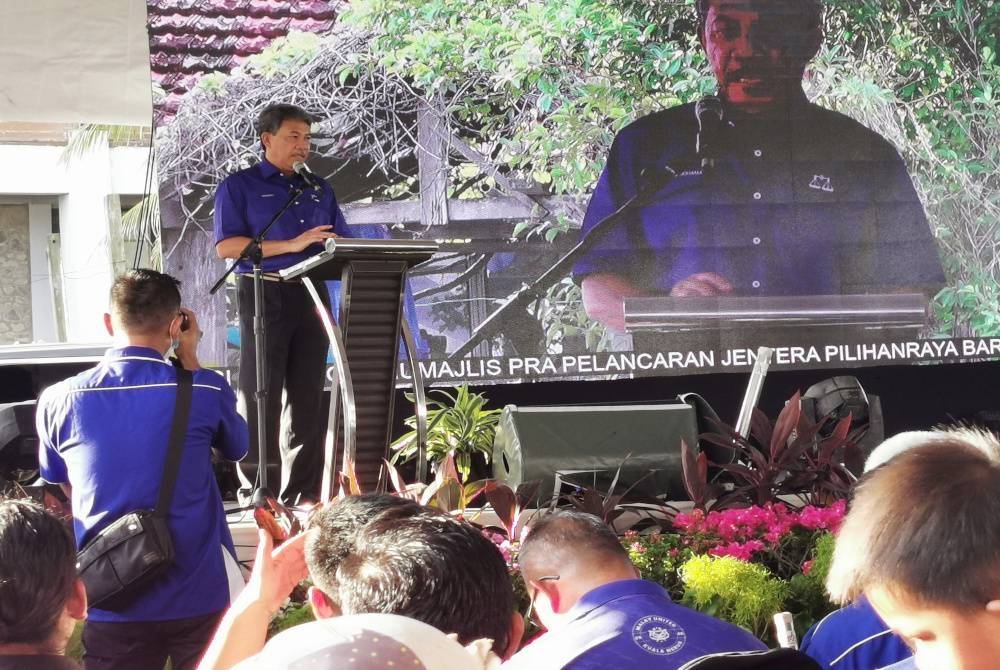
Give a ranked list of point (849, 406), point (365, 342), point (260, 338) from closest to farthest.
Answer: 1. point (365, 342)
2. point (260, 338)
3. point (849, 406)

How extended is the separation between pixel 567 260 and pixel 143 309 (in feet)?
11.7

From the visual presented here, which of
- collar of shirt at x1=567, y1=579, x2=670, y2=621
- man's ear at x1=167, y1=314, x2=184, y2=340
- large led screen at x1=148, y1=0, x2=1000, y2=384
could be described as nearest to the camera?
collar of shirt at x1=567, y1=579, x2=670, y2=621

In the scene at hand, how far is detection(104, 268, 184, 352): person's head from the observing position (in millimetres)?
2924

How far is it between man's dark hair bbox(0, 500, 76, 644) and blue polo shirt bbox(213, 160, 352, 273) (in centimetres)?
297

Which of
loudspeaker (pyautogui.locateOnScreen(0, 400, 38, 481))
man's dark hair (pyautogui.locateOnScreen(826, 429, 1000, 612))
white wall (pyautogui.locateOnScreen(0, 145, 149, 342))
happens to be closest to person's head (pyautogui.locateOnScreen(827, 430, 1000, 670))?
man's dark hair (pyautogui.locateOnScreen(826, 429, 1000, 612))

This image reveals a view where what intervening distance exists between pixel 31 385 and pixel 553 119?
2.87 metres

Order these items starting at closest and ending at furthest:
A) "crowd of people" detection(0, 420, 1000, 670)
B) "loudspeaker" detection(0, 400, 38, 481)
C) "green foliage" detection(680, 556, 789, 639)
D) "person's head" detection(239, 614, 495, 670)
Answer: "person's head" detection(239, 614, 495, 670) < "crowd of people" detection(0, 420, 1000, 670) < "green foliage" detection(680, 556, 789, 639) < "loudspeaker" detection(0, 400, 38, 481)

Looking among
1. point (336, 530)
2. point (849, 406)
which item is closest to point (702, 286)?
point (849, 406)

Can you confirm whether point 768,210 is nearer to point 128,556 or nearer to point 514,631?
point 128,556

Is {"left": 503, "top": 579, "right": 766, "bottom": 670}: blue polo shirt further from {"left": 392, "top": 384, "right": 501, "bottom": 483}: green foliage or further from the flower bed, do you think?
{"left": 392, "top": 384, "right": 501, "bottom": 483}: green foliage

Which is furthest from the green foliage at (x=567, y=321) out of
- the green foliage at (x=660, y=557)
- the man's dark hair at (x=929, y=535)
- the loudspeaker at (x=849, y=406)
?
the man's dark hair at (x=929, y=535)

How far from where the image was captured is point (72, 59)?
5332mm

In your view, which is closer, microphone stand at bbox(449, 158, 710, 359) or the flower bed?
the flower bed

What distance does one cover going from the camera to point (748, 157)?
6.50 m
